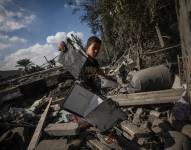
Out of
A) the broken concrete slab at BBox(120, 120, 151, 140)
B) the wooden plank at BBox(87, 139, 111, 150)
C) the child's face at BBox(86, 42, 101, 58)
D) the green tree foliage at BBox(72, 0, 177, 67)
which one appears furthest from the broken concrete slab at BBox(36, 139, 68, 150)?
the green tree foliage at BBox(72, 0, 177, 67)

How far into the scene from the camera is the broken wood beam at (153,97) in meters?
4.87

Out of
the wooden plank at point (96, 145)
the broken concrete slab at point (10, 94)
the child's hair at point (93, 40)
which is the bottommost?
the wooden plank at point (96, 145)

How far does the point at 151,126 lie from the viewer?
14.0ft

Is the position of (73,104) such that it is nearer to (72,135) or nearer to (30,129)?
(72,135)

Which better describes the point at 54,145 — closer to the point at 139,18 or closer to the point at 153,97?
the point at 153,97

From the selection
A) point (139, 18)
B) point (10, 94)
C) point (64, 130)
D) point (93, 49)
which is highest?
point (139, 18)

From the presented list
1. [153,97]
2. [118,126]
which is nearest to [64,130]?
[118,126]

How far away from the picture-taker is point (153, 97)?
517cm

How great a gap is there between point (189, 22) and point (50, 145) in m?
3.21

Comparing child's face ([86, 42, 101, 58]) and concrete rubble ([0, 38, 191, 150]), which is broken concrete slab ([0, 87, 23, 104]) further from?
child's face ([86, 42, 101, 58])

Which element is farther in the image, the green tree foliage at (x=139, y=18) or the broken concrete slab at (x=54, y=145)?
the green tree foliage at (x=139, y=18)

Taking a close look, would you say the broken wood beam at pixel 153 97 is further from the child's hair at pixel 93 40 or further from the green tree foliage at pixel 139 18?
the green tree foliage at pixel 139 18

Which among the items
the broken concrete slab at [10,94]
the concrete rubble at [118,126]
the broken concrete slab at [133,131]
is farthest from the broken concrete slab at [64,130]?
the broken concrete slab at [10,94]

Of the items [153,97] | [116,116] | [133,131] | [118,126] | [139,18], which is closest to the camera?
[116,116]
